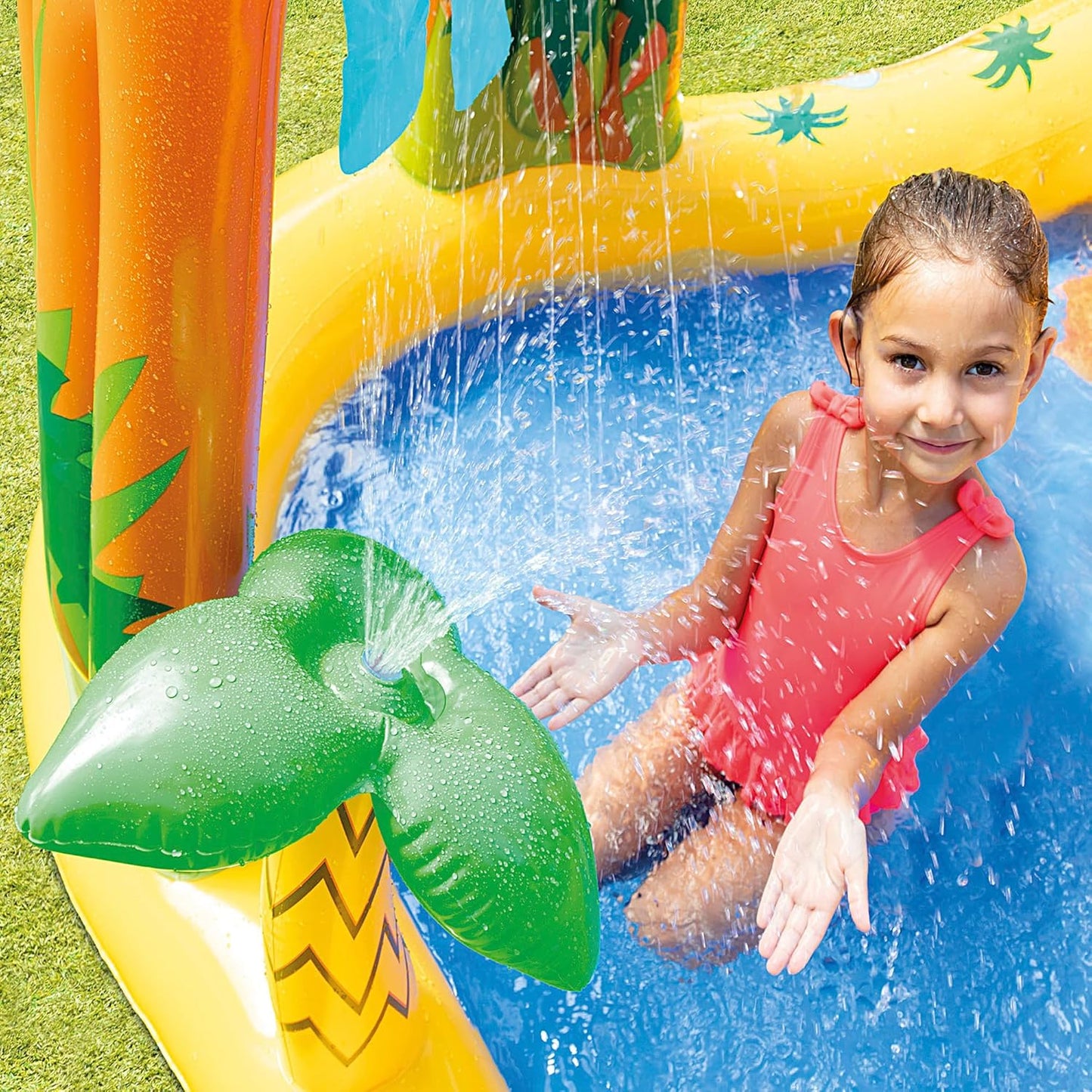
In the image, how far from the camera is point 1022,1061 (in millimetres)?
1870

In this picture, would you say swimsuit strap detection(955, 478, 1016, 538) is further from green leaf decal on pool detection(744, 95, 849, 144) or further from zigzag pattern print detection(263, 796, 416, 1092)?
green leaf decal on pool detection(744, 95, 849, 144)

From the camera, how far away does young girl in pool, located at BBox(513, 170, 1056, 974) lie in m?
1.46

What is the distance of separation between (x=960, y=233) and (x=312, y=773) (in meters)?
0.90

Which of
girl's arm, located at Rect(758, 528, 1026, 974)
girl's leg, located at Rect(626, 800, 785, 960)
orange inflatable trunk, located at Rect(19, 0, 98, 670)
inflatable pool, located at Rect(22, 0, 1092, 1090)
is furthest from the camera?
girl's leg, located at Rect(626, 800, 785, 960)

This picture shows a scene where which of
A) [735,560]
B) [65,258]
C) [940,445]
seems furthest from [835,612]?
[65,258]

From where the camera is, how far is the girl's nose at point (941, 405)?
146 centimetres

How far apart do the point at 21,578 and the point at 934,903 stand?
5.81 feet

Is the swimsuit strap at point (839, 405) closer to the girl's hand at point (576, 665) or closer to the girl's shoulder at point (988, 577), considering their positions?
the girl's shoulder at point (988, 577)

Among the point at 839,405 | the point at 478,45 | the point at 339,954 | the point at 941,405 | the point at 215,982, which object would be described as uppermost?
the point at 478,45

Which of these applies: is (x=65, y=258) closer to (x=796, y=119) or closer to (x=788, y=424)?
(x=788, y=424)

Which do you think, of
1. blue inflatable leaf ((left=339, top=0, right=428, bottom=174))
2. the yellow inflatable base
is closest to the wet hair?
blue inflatable leaf ((left=339, top=0, right=428, bottom=174))

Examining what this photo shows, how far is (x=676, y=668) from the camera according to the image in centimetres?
226

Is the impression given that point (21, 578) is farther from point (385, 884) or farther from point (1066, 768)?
point (1066, 768)

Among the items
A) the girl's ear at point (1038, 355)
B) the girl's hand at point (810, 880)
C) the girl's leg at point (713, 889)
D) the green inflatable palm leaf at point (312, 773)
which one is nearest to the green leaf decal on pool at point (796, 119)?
the girl's ear at point (1038, 355)
